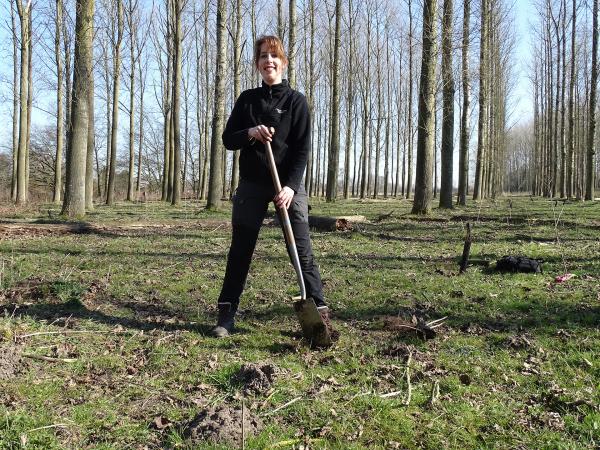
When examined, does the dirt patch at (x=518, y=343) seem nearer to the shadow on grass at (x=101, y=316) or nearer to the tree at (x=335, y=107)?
the shadow on grass at (x=101, y=316)

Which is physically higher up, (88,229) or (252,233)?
(252,233)

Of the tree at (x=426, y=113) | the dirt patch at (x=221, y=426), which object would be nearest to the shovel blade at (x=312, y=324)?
the dirt patch at (x=221, y=426)

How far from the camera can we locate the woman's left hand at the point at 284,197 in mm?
3633

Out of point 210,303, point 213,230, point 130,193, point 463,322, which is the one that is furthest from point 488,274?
point 130,193

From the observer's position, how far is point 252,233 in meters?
3.94

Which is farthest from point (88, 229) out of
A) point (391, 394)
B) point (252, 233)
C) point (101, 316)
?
point (391, 394)

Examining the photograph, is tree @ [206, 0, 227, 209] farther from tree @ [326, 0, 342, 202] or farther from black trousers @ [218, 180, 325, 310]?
black trousers @ [218, 180, 325, 310]

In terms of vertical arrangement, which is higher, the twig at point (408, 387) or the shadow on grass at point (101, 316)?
the shadow on grass at point (101, 316)

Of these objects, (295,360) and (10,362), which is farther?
(295,360)

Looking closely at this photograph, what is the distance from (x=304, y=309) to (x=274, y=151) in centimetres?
128

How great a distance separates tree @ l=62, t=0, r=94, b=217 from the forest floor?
19.6 ft

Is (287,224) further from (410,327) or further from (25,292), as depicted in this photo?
(25,292)

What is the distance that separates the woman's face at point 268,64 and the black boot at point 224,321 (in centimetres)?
Answer: 187

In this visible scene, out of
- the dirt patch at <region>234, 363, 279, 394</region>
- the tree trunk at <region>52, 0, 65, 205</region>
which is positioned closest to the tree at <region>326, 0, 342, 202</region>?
the tree trunk at <region>52, 0, 65, 205</region>
